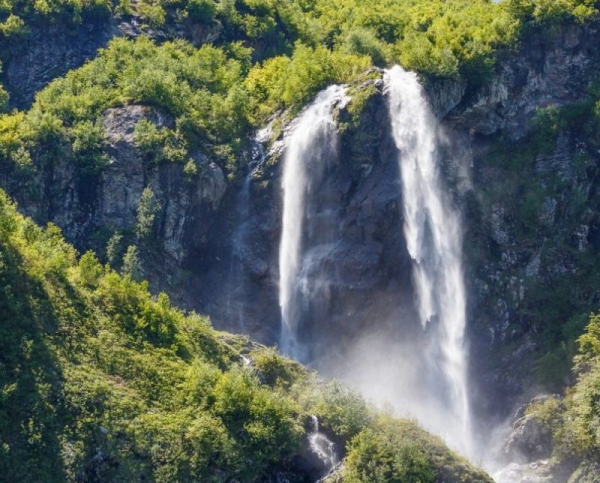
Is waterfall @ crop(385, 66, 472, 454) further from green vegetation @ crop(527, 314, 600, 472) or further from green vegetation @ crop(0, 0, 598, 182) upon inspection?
green vegetation @ crop(527, 314, 600, 472)

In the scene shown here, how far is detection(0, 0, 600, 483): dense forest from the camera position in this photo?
97.3 feet

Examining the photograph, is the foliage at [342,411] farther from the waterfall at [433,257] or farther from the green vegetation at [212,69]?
the green vegetation at [212,69]

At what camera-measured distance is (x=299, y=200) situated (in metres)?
45.4

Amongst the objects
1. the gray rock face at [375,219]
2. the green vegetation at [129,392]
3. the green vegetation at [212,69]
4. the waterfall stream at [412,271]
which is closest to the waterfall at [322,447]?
the green vegetation at [129,392]

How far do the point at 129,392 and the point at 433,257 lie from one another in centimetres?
1904

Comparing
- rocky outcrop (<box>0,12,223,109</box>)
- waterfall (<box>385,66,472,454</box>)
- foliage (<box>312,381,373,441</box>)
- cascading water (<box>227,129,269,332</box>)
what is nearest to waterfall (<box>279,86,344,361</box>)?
cascading water (<box>227,129,269,332</box>)

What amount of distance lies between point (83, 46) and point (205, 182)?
1693 cm

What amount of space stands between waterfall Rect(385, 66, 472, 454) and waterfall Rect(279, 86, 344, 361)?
3606 millimetres

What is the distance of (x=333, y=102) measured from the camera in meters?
47.2

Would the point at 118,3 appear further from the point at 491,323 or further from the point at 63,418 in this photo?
the point at 63,418

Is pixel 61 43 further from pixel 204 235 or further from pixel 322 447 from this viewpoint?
pixel 322 447

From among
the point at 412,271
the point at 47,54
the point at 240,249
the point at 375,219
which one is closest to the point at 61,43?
the point at 47,54

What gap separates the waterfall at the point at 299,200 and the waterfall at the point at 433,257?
361cm

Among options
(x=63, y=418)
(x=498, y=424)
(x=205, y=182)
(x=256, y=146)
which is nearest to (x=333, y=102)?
(x=256, y=146)
